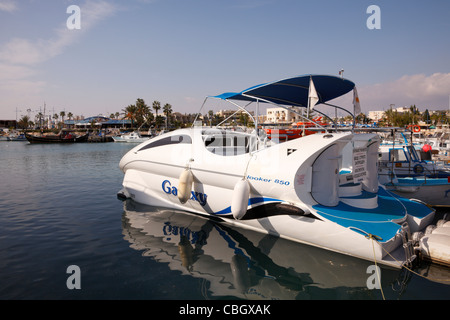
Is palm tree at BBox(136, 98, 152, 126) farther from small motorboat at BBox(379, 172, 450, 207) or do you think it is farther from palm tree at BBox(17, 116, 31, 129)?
small motorboat at BBox(379, 172, 450, 207)

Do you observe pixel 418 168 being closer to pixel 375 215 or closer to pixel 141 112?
pixel 375 215

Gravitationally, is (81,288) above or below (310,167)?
below

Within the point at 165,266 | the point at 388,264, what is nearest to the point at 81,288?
the point at 165,266

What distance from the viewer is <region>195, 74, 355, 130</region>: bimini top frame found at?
22.0ft

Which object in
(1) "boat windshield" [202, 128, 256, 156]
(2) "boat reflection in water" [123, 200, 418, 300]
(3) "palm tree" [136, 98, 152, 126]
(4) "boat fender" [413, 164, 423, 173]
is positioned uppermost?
(3) "palm tree" [136, 98, 152, 126]

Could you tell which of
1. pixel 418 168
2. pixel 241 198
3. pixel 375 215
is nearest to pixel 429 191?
pixel 418 168

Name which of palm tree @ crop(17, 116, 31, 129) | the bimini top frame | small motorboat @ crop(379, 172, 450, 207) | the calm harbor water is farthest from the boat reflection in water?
palm tree @ crop(17, 116, 31, 129)

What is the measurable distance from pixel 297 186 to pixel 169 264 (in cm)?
309

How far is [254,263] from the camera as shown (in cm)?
577

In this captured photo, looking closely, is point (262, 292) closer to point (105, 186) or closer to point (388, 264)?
point (388, 264)

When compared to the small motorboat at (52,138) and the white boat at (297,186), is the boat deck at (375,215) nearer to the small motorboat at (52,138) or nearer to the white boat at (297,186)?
the white boat at (297,186)

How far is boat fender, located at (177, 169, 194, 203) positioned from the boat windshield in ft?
2.92

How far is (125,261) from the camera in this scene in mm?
5742
